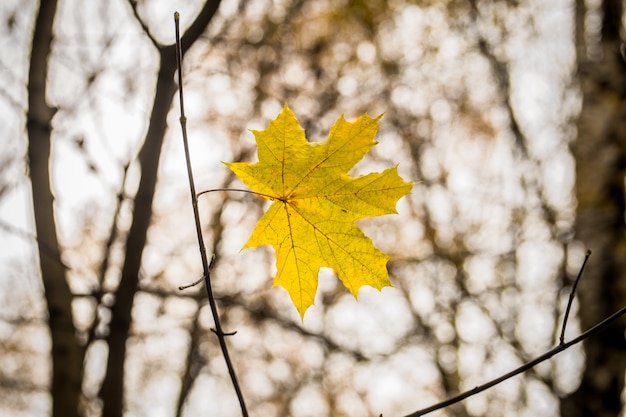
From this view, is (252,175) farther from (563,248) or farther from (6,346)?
(6,346)

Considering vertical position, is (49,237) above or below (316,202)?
above

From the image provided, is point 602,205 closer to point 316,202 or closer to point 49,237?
point 316,202

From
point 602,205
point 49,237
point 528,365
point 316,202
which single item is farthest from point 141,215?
point 602,205

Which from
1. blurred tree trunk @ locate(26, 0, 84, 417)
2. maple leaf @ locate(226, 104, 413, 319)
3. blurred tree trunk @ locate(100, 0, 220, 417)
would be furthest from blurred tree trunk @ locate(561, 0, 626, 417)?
blurred tree trunk @ locate(26, 0, 84, 417)

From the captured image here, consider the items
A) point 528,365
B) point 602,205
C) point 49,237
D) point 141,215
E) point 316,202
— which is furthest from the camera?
point 602,205

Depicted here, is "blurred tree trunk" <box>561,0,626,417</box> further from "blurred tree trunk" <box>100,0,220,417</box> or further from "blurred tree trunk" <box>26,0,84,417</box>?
"blurred tree trunk" <box>26,0,84,417</box>

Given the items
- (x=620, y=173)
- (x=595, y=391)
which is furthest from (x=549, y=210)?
(x=595, y=391)

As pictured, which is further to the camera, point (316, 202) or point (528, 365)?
point (316, 202)

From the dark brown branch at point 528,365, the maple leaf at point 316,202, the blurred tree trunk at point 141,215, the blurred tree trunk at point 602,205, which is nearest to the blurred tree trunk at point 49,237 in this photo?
the blurred tree trunk at point 141,215
